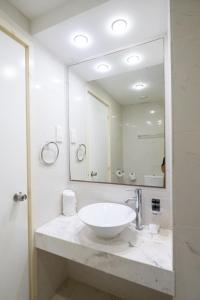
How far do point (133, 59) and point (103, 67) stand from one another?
303mm

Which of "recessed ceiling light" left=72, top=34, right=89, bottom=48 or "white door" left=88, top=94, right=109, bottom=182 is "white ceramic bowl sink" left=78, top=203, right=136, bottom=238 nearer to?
"white door" left=88, top=94, right=109, bottom=182

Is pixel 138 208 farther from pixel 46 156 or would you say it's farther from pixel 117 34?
pixel 117 34

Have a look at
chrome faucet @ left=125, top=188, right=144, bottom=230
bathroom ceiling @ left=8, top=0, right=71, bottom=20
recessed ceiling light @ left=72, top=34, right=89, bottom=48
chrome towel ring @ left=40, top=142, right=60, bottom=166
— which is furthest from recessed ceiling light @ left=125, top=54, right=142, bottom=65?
chrome faucet @ left=125, top=188, right=144, bottom=230

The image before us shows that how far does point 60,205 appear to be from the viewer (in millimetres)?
1620

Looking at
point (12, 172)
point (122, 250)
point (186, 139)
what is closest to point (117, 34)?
point (186, 139)

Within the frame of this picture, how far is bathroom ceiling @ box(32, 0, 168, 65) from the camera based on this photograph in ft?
3.51

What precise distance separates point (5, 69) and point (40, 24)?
0.50 m

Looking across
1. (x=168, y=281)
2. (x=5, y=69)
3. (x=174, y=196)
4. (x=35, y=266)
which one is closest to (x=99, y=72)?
(x=5, y=69)

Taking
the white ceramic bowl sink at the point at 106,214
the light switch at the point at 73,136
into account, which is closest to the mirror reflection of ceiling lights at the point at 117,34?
the light switch at the point at 73,136

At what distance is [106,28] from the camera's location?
1239 mm

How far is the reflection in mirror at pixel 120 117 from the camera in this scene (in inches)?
55.8

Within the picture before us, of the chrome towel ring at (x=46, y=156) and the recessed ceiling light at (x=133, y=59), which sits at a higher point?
the recessed ceiling light at (x=133, y=59)

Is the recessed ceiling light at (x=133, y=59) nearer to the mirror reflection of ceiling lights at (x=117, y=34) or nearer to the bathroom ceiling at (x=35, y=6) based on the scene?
the mirror reflection of ceiling lights at (x=117, y=34)

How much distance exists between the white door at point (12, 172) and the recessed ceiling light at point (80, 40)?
0.42 m
